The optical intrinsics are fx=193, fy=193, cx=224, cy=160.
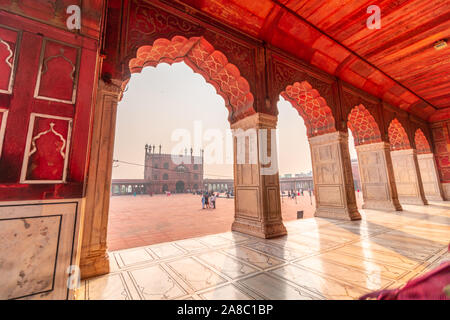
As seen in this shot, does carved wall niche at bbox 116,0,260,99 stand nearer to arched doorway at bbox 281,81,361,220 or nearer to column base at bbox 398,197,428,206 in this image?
arched doorway at bbox 281,81,361,220

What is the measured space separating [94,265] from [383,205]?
8.49 metres

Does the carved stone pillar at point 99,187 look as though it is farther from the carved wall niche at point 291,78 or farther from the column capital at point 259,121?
the carved wall niche at point 291,78

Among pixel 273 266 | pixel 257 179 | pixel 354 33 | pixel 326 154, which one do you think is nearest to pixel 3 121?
pixel 273 266

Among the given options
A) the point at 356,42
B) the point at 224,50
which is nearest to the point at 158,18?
the point at 224,50

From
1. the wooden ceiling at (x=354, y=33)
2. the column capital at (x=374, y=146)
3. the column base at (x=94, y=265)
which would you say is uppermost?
the wooden ceiling at (x=354, y=33)

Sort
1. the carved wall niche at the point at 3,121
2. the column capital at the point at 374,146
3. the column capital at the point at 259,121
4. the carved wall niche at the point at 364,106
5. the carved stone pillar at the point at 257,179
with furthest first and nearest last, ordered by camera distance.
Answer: the column capital at the point at 374,146, the carved wall niche at the point at 364,106, the column capital at the point at 259,121, the carved stone pillar at the point at 257,179, the carved wall niche at the point at 3,121

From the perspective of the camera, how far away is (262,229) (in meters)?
3.71

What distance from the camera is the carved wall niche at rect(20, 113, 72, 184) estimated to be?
59.1 inches

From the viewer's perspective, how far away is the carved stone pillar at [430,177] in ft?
31.2

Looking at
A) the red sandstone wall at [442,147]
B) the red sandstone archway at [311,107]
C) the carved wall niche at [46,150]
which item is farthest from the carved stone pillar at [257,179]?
the red sandstone wall at [442,147]

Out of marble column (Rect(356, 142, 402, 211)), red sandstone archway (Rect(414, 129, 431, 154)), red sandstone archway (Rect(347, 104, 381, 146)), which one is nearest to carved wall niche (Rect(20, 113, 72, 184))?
red sandstone archway (Rect(347, 104, 381, 146))

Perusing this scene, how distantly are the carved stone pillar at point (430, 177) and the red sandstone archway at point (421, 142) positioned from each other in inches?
8.4

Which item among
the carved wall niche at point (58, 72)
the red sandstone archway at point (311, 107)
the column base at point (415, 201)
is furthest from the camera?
the column base at point (415, 201)
